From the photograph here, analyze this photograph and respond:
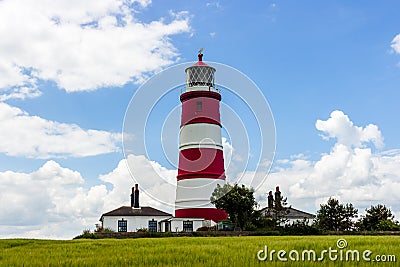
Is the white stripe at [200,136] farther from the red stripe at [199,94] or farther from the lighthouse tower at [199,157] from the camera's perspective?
the red stripe at [199,94]

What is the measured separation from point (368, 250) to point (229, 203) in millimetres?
26517

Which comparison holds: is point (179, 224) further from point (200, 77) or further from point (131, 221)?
point (200, 77)

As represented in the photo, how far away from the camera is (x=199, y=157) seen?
3881cm

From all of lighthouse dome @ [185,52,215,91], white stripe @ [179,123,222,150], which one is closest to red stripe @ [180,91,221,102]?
lighthouse dome @ [185,52,215,91]

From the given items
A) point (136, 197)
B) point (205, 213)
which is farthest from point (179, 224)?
point (136, 197)

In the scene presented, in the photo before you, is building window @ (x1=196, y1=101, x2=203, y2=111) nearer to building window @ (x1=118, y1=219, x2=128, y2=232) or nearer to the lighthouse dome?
the lighthouse dome

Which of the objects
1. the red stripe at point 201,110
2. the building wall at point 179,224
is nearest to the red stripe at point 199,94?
the red stripe at point 201,110

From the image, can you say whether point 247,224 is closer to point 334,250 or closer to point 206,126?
point 206,126

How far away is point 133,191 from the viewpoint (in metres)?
48.9

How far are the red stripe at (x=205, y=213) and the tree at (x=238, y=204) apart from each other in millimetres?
1361

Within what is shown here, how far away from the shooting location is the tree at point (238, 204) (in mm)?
36938

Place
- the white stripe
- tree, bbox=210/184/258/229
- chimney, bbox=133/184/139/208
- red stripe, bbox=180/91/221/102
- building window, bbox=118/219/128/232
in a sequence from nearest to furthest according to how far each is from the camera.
Answer: tree, bbox=210/184/258/229 < the white stripe < red stripe, bbox=180/91/221/102 < building window, bbox=118/219/128/232 < chimney, bbox=133/184/139/208

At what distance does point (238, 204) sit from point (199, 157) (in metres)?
4.55

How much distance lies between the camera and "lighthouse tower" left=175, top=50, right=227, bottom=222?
38469mm
